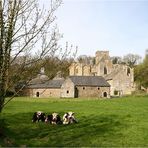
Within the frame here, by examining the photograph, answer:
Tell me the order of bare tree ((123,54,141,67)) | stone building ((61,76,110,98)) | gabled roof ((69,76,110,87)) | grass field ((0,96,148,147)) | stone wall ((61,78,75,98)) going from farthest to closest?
1. bare tree ((123,54,141,67))
2. gabled roof ((69,76,110,87))
3. stone building ((61,76,110,98))
4. stone wall ((61,78,75,98))
5. grass field ((0,96,148,147))

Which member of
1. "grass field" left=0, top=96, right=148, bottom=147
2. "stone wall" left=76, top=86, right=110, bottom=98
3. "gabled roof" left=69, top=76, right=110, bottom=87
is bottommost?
"grass field" left=0, top=96, right=148, bottom=147

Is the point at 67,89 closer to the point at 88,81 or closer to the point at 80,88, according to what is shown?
the point at 80,88

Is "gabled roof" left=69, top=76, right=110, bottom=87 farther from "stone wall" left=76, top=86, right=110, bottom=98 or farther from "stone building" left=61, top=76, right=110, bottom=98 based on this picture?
"stone wall" left=76, top=86, right=110, bottom=98

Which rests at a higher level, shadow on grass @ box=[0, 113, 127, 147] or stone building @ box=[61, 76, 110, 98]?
stone building @ box=[61, 76, 110, 98]

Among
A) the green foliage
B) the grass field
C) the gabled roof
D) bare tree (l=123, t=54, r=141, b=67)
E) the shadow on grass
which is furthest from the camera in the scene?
bare tree (l=123, t=54, r=141, b=67)

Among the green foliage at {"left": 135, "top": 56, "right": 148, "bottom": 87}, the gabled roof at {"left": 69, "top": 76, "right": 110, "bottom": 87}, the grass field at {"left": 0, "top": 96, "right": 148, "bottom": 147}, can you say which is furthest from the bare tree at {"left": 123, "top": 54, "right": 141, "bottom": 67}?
the grass field at {"left": 0, "top": 96, "right": 148, "bottom": 147}

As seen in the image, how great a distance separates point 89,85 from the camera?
310 ft

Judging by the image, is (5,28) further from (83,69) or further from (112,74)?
(83,69)

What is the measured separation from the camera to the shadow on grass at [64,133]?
59.9ft

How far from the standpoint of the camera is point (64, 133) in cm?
2127

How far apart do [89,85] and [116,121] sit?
6796 centimetres

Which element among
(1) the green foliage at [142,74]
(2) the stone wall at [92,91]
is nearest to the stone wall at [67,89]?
(2) the stone wall at [92,91]

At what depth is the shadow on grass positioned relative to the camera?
59.9 feet

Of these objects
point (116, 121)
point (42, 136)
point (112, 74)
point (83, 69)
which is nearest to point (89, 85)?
point (112, 74)
